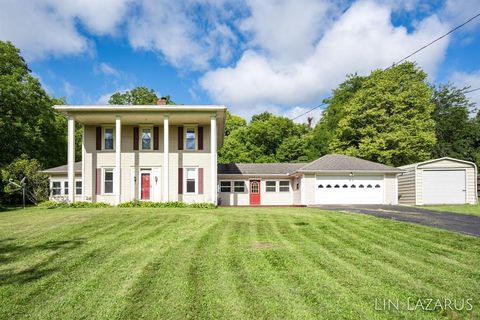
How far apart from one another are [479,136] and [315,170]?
26.3 metres

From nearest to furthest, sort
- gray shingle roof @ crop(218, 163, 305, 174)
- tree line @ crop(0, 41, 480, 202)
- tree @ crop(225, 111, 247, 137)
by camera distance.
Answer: gray shingle roof @ crop(218, 163, 305, 174)
tree line @ crop(0, 41, 480, 202)
tree @ crop(225, 111, 247, 137)

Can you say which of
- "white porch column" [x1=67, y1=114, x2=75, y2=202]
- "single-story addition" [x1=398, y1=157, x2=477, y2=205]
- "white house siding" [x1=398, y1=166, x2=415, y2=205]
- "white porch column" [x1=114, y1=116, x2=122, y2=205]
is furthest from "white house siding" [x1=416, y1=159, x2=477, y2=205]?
"white porch column" [x1=67, y1=114, x2=75, y2=202]

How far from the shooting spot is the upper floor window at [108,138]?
19328 mm

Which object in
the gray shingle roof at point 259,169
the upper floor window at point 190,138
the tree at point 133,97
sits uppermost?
the tree at point 133,97

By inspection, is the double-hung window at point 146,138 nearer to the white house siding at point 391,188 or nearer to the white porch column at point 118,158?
the white porch column at point 118,158

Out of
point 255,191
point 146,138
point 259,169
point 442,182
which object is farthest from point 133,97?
point 442,182

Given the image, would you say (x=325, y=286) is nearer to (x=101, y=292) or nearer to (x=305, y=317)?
(x=305, y=317)

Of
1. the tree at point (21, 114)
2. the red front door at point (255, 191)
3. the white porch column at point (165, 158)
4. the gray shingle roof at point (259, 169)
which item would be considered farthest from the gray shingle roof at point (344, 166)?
the tree at point (21, 114)

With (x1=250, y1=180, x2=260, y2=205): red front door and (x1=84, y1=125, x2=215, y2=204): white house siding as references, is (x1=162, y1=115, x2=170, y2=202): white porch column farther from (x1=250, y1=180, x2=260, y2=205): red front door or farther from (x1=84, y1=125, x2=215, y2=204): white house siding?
(x1=250, y1=180, x2=260, y2=205): red front door

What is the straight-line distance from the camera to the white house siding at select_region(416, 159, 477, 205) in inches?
805

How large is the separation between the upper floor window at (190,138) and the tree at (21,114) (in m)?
14.4

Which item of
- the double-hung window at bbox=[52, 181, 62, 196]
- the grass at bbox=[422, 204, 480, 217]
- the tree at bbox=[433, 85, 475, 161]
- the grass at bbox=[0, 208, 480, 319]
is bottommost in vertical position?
the grass at bbox=[422, 204, 480, 217]

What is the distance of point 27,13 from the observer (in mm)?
15305

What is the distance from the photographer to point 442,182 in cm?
2072
